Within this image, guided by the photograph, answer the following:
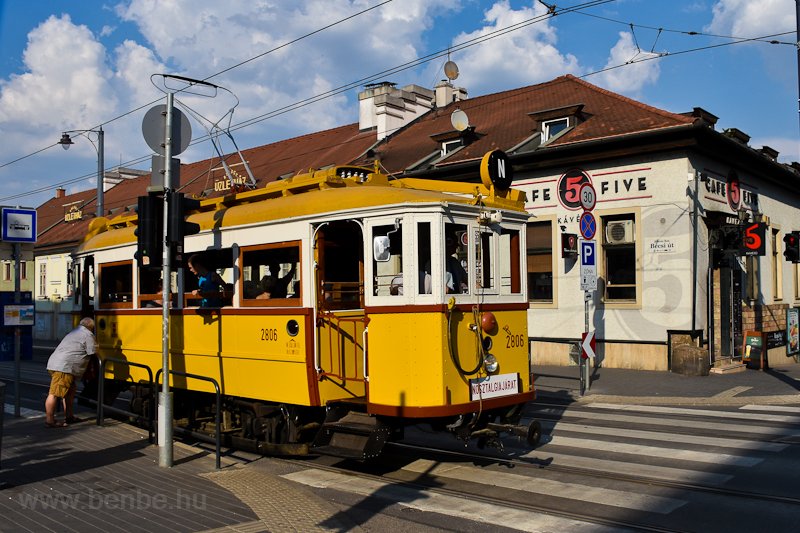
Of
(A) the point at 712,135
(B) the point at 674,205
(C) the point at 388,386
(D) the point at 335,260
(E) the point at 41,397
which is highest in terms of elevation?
(A) the point at 712,135

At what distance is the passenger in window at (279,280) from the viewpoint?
28.4 feet

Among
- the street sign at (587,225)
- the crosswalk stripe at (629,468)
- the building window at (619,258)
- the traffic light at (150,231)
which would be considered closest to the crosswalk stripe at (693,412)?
the street sign at (587,225)

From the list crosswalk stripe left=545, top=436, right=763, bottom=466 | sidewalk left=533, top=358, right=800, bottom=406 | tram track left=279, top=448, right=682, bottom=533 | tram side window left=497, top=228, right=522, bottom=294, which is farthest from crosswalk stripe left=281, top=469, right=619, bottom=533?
sidewalk left=533, top=358, right=800, bottom=406

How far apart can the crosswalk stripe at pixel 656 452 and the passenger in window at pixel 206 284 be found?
4697 mm

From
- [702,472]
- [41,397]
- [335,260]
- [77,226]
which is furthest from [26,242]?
[77,226]

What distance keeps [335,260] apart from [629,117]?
1383 cm

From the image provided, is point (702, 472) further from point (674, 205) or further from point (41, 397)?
point (41, 397)

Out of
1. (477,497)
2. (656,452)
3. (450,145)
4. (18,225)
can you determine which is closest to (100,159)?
(450,145)

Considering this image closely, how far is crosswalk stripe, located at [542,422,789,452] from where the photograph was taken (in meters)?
9.45

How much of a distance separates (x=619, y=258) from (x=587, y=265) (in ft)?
16.1

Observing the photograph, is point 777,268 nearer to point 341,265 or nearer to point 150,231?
point 341,265

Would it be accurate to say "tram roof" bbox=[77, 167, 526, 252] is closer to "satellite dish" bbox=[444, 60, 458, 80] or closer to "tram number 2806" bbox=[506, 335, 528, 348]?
"tram number 2806" bbox=[506, 335, 528, 348]

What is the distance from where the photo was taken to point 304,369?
825 centimetres

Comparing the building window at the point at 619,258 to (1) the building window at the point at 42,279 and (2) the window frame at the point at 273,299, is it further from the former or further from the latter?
(1) the building window at the point at 42,279
